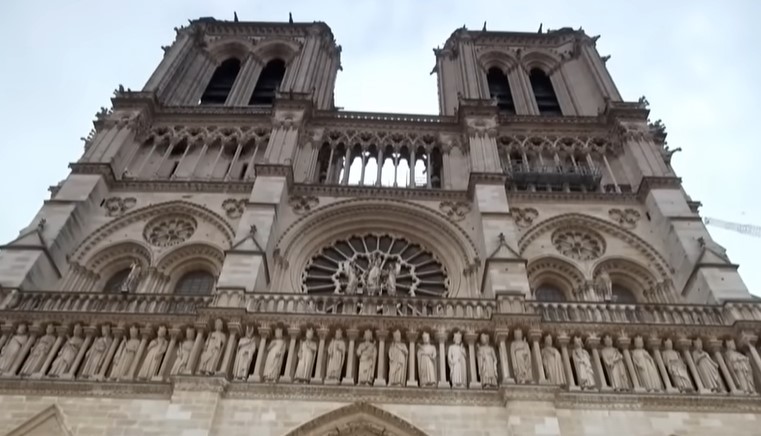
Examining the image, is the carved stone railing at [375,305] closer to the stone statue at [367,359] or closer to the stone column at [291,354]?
the stone column at [291,354]

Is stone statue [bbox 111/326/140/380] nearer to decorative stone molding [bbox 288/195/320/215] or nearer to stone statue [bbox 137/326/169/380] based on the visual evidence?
stone statue [bbox 137/326/169/380]

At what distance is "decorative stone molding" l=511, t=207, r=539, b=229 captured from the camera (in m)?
16.4

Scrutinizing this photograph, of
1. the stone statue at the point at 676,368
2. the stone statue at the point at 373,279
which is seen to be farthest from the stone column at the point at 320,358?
the stone statue at the point at 676,368

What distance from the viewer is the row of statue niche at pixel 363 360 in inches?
444

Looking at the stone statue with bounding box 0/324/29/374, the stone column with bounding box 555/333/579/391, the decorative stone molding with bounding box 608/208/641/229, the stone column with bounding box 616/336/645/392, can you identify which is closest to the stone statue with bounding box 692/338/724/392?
the stone column with bounding box 616/336/645/392

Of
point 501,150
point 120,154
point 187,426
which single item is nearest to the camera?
point 187,426

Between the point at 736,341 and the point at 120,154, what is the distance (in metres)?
16.1

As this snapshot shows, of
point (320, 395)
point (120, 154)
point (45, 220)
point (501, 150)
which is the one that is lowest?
point (320, 395)

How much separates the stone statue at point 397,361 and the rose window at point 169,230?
6.84 meters

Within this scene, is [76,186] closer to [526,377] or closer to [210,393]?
[210,393]

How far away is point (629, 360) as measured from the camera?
38.6ft

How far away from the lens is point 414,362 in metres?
11.6

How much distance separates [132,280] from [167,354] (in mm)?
3561

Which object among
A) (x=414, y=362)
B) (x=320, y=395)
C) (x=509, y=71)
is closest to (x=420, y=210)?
(x=414, y=362)
